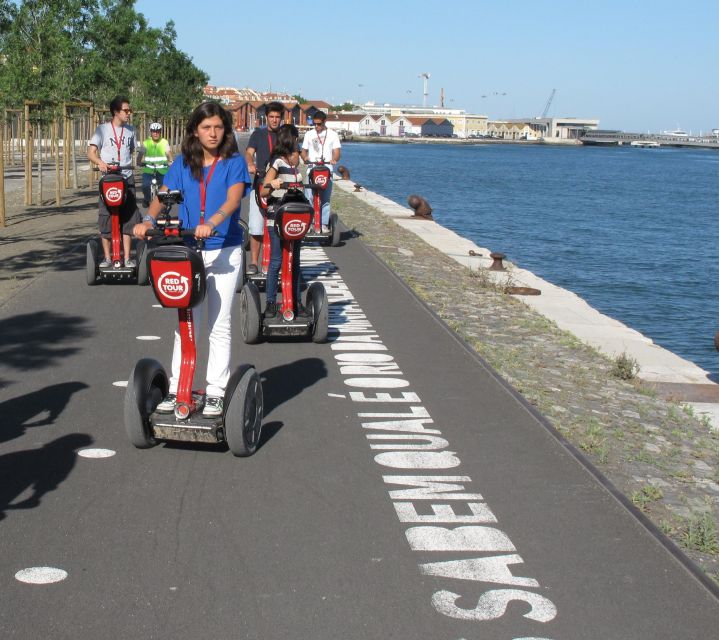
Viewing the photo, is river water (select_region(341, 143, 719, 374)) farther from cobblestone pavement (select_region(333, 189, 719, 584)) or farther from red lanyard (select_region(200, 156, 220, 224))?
red lanyard (select_region(200, 156, 220, 224))

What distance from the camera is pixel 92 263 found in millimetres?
11977

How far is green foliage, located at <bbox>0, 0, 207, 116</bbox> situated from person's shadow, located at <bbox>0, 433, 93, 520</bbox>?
632 inches

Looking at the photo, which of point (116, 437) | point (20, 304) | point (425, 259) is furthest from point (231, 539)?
point (425, 259)

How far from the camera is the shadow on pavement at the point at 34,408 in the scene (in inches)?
255

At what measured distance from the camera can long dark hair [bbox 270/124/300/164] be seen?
10.2 m

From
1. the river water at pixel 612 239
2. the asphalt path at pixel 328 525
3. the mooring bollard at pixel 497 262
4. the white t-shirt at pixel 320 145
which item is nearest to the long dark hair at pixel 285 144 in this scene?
the asphalt path at pixel 328 525

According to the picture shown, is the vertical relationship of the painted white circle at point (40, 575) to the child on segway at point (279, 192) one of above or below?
below

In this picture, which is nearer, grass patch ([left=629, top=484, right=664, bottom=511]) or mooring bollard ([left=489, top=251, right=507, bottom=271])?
grass patch ([left=629, top=484, right=664, bottom=511])

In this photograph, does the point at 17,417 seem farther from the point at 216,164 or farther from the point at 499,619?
the point at 499,619

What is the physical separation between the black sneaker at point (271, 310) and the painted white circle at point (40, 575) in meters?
4.97

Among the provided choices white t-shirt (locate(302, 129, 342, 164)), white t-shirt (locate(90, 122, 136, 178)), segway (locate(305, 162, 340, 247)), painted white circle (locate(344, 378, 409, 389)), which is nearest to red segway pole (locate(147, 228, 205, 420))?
painted white circle (locate(344, 378, 409, 389))

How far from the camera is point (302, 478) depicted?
580 centimetres

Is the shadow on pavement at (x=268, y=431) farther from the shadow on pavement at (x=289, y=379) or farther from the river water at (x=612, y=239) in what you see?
the river water at (x=612, y=239)

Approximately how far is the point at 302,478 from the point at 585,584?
1.82 meters
